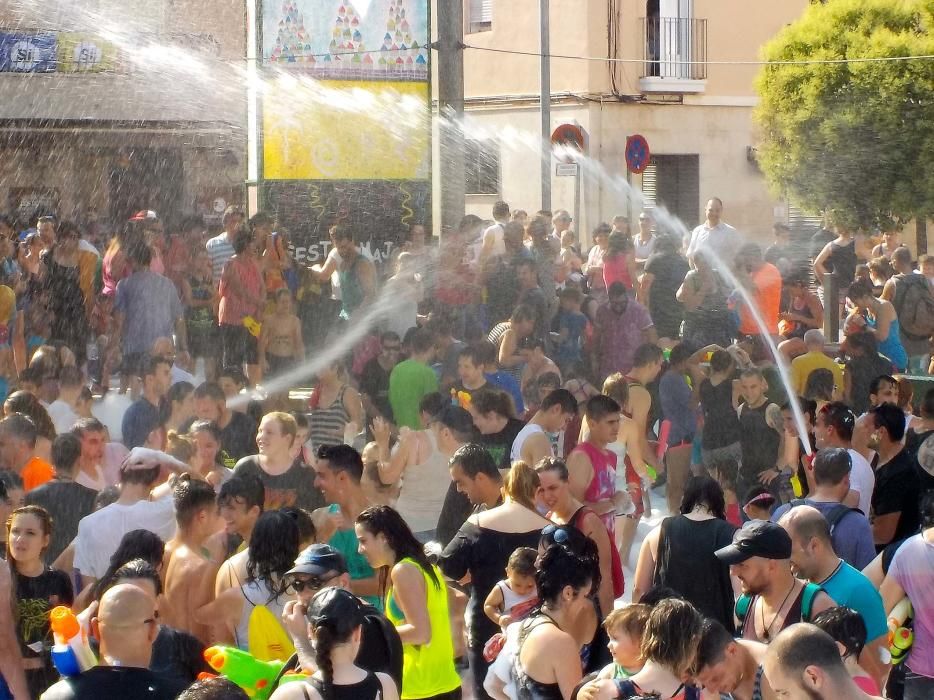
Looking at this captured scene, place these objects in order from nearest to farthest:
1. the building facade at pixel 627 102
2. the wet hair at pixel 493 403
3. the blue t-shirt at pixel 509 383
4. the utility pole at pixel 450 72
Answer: the wet hair at pixel 493 403
the blue t-shirt at pixel 509 383
the utility pole at pixel 450 72
the building facade at pixel 627 102

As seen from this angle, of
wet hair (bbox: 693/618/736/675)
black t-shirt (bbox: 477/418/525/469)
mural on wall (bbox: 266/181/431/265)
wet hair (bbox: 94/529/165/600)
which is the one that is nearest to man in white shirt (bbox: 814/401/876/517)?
black t-shirt (bbox: 477/418/525/469)

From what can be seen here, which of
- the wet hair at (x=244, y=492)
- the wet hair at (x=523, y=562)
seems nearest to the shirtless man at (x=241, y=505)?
the wet hair at (x=244, y=492)

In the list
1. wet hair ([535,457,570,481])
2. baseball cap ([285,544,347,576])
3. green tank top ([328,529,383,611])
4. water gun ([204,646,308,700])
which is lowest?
green tank top ([328,529,383,611])

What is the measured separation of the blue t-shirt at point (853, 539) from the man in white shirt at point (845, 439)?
2.44 ft

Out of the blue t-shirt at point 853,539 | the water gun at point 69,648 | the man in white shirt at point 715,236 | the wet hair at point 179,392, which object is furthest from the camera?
the man in white shirt at point 715,236

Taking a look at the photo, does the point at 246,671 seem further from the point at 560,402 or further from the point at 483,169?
the point at 483,169

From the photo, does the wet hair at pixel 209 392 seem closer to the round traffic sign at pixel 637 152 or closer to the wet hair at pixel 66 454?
the wet hair at pixel 66 454

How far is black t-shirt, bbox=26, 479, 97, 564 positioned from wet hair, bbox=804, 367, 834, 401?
14.6 ft

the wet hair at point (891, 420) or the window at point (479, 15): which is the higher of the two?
the window at point (479, 15)

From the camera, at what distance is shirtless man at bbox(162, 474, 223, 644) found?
5.28 meters

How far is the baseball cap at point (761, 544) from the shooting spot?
15.4ft

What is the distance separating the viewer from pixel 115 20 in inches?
944

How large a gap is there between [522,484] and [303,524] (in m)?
0.98

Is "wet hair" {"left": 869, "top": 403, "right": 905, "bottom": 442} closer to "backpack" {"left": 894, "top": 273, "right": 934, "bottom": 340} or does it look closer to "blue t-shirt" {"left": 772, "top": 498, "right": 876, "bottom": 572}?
"blue t-shirt" {"left": 772, "top": 498, "right": 876, "bottom": 572}
